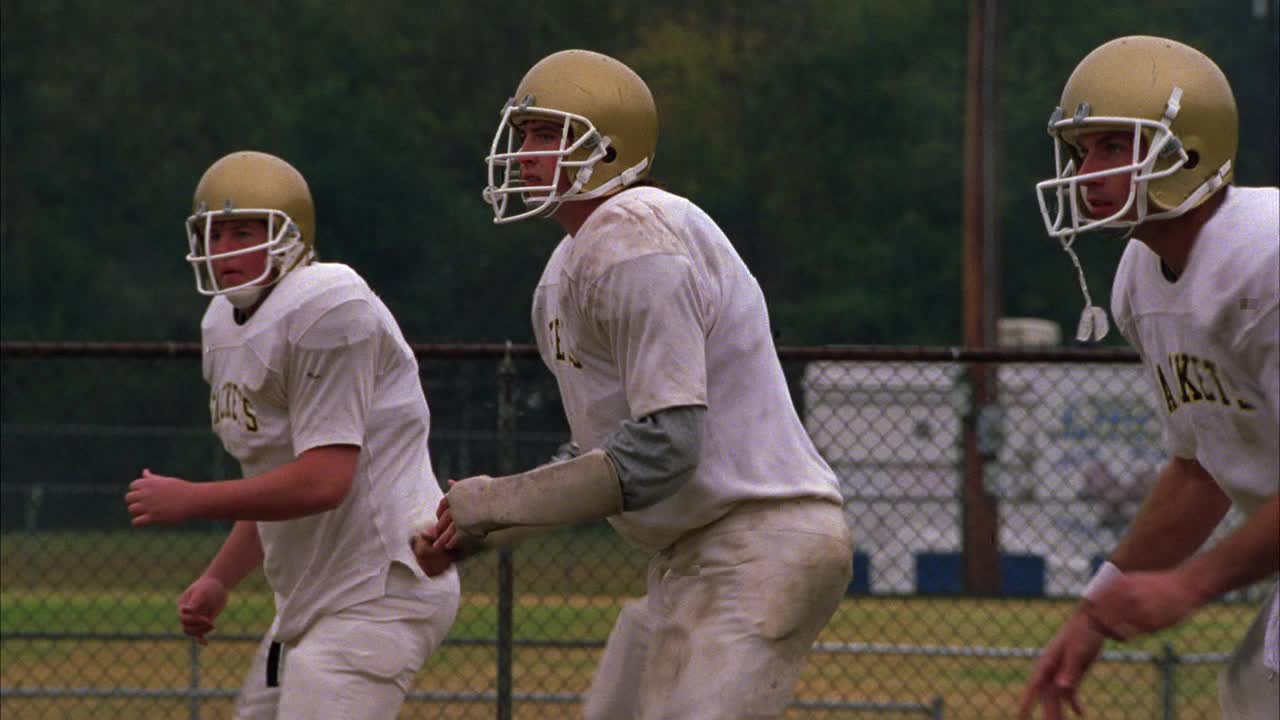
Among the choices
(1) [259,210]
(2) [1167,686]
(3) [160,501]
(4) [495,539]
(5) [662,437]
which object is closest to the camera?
(5) [662,437]

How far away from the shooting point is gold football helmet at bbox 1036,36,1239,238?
13.0ft

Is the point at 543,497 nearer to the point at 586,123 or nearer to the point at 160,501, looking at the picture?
the point at 586,123

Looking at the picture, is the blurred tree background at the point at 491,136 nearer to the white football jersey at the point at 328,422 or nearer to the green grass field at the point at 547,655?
the green grass field at the point at 547,655

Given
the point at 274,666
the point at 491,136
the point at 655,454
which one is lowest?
the point at 491,136

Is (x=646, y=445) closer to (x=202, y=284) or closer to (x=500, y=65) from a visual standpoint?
(x=202, y=284)

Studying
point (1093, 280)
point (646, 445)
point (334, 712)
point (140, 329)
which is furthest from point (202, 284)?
point (1093, 280)

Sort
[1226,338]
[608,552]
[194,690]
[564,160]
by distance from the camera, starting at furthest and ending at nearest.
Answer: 1. [608,552]
2. [194,690]
3. [564,160]
4. [1226,338]

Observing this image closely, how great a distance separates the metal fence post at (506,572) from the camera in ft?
23.7

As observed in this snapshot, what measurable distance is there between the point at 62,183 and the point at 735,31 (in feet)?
36.4

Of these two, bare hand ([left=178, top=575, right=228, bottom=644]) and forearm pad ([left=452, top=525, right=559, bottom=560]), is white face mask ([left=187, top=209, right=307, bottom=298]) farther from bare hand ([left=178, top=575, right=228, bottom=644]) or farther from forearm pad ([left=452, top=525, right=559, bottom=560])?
forearm pad ([left=452, top=525, right=559, bottom=560])

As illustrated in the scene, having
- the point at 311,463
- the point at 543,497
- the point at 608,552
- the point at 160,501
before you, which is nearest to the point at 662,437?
the point at 543,497

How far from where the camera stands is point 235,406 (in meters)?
5.38

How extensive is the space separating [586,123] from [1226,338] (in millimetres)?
1330

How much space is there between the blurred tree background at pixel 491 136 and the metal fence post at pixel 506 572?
25.1 meters
